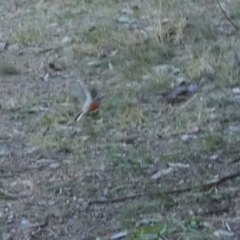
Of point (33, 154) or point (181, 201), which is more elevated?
point (181, 201)

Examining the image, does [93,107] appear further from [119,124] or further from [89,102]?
[119,124]

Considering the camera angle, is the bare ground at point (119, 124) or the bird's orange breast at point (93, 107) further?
the bird's orange breast at point (93, 107)

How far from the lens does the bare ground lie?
148 inches

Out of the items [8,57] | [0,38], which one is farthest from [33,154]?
[0,38]

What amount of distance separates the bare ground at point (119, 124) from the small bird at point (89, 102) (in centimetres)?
5

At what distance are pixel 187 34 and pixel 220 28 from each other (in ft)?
0.82

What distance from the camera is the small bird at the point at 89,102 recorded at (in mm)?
5133

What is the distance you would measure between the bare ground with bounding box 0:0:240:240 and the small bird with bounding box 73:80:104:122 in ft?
0.17

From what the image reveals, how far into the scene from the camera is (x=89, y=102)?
5.21 meters

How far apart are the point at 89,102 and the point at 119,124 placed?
312 millimetres

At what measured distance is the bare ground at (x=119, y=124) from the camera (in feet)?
12.3

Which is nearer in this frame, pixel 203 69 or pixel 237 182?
pixel 237 182

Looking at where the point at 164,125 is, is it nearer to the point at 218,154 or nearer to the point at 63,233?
the point at 218,154

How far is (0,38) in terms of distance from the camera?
6.95 m
